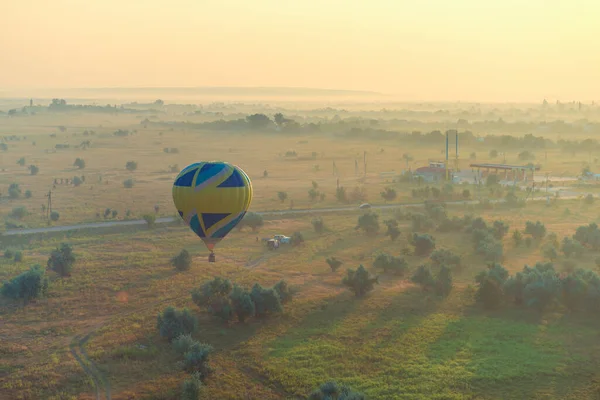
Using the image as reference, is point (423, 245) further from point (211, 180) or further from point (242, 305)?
point (211, 180)

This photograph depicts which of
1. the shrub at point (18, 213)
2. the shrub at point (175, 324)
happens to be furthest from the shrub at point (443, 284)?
the shrub at point (18, 213)

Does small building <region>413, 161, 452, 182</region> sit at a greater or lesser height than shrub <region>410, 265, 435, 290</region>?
→ greater

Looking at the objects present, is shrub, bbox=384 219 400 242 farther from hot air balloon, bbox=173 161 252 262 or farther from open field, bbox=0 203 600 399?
hot air balloon, bbox=173 161 252 262

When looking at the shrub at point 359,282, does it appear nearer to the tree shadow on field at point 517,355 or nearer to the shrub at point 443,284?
the shrub at point 443,284

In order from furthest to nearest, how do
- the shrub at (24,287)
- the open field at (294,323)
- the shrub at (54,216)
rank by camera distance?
the shrub at (54,216)
the shrub at (24,287)
the open field at (294,323)

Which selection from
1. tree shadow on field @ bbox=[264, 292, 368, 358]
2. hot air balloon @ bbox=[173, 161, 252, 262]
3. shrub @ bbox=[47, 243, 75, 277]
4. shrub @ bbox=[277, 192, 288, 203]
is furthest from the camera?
shrub @ bbox=[277, 192, 288, 203]

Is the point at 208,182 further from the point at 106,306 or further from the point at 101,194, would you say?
the point at 101,194

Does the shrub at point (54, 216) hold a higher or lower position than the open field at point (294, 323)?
higher

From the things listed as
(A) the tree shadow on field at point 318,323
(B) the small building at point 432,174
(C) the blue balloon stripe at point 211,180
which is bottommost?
(A) the tree shadow on field at point 318,323

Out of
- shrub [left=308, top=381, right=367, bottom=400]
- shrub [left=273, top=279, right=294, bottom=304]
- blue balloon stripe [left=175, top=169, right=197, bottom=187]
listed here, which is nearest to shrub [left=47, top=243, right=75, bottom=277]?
blue balloon stripe [left=175, top=169, right=197, bottom=187]
